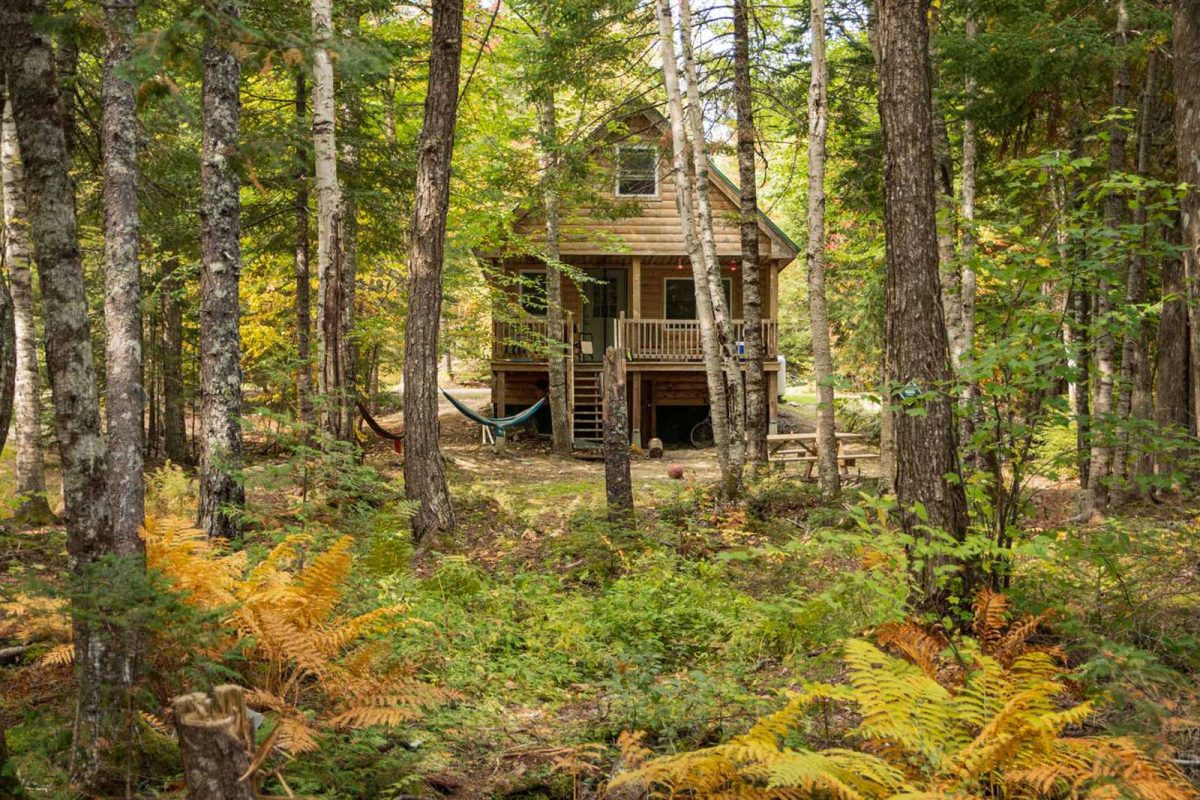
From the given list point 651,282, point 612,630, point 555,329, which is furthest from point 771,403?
point 612,630

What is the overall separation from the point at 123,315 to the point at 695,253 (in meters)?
6.65

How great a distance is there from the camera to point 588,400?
1858 centimetres

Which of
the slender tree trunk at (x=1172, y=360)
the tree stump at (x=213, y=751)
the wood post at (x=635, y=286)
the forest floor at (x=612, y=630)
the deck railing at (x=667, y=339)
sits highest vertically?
the wood post at (x=635, y=286)

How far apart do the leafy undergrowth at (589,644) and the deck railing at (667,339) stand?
10342 mm

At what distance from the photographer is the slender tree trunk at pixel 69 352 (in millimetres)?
3143

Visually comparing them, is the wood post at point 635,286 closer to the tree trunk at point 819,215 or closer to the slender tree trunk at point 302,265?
the slender tree trunk at point 302,265

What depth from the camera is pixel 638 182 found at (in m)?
19.0

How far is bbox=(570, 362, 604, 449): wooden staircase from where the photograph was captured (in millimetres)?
17938

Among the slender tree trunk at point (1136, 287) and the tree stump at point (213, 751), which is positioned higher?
the slender tree trunk at point (1136, 287)

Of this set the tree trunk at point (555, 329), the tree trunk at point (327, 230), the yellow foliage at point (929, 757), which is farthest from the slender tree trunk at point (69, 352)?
the tree trunk at point (555, 329)

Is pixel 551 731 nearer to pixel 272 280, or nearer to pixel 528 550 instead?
pixel 528 550

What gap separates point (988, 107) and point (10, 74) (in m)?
9.54

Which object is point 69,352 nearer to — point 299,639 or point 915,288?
point 299,639

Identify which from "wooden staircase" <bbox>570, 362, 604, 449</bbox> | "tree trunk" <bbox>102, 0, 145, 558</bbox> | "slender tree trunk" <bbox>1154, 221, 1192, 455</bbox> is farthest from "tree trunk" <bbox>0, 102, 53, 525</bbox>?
"slender tree trunk" <bbox>1154, 221, 1192, 455</bbox>
